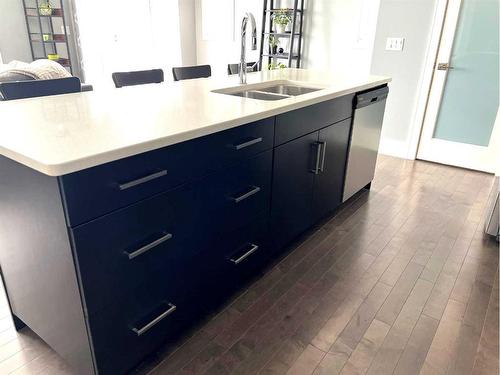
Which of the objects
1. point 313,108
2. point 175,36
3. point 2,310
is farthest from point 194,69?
point 175,36

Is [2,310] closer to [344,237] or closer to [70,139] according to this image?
[70,139]

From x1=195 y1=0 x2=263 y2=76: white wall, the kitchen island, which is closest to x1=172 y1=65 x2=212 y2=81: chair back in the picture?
the kitchen island

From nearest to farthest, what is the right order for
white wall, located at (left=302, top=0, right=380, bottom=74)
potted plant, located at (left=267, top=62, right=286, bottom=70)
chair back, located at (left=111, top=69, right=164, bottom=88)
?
1. chair back, located at (left=111, top=69, right=164, bottom=88)
2. white wall, located at (left=302, top=0, right=380, bottom=74)
3. potted plant, located at (left=267, top=62, right=286, bottom=70)

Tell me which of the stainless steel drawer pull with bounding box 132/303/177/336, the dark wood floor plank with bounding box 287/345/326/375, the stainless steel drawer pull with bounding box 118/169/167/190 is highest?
the stainless steel drawer pull with bounding box 118/169/167/190

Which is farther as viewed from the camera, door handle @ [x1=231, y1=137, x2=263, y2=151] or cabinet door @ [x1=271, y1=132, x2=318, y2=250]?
cabinet door @ [x1=271, y1=132, x2=318, y2=250]

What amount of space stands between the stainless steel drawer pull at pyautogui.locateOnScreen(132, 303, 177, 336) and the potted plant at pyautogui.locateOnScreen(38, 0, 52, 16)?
548cm

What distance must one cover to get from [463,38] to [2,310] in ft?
12.8

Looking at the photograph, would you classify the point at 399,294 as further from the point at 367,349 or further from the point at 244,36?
the point at 244,36

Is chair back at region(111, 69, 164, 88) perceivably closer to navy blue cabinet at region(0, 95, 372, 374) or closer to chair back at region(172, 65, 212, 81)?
chair back at region(172, 65, 212, 81)

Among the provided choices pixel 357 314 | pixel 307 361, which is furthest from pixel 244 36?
pixel 307 361

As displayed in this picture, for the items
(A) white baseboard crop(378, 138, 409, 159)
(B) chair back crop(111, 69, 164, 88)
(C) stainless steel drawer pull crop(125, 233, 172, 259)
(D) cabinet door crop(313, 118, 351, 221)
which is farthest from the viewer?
(A) white baseboard crop(378, 138, 409, 159)

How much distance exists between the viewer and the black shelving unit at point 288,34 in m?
4.45

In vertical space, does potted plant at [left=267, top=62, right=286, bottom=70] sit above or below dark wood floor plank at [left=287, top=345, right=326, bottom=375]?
above

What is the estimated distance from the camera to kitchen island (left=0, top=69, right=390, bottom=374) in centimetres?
99
